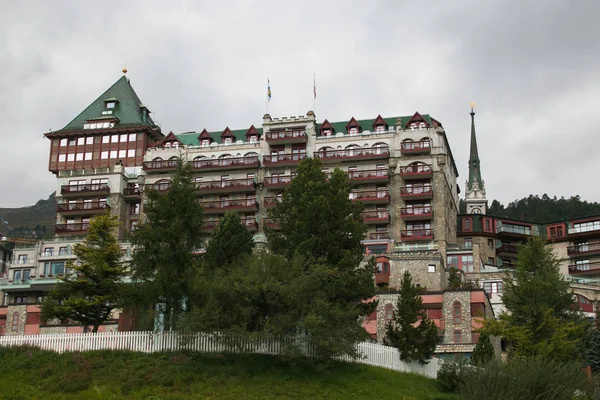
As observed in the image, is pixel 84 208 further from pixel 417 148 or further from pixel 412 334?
pixel 412 334

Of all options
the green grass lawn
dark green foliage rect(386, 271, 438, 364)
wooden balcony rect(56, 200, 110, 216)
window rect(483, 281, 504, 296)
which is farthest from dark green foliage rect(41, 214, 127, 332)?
wooden balcony rect(56, 200, 110, 216)

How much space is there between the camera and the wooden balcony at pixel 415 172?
9525cm

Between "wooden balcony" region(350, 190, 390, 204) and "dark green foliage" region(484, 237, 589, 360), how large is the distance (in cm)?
3181

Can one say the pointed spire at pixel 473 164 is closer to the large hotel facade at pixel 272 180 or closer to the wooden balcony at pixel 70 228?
the large hotel facade at pixel 272 180

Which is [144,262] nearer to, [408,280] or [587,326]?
[408,280]

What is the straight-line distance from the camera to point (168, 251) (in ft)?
187

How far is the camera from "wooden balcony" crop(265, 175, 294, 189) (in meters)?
98.7

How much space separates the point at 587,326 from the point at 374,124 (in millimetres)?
41900

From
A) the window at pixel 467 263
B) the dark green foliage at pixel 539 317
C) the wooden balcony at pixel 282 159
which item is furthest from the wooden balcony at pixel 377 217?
the dark green foliage at pixel 539 317

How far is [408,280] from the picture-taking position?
197 ft

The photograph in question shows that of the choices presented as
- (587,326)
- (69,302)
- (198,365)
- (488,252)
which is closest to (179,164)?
(69,302)

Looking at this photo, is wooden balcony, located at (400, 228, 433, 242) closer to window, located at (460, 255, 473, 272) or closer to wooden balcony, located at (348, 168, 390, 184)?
window, located at (460, 255, 473, 272)

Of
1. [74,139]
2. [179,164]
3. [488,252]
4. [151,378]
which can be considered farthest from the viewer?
[74,139]

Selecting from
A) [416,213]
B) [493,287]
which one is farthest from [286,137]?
[493,287]
